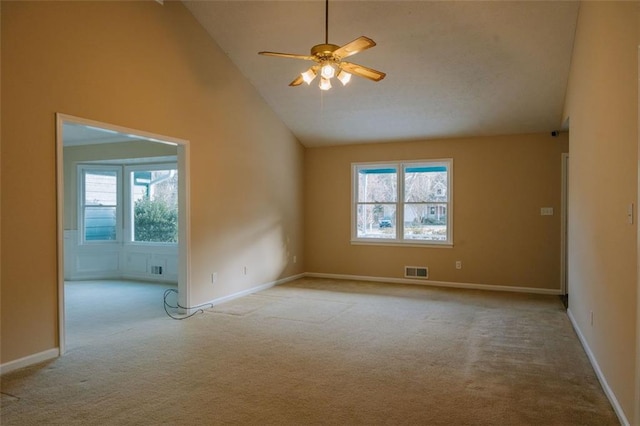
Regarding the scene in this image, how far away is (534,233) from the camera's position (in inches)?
261

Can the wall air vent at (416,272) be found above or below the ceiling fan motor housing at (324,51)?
below

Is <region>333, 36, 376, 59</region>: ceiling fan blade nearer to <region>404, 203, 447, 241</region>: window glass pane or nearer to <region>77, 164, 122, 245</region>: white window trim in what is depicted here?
<region>404, 203, 447, 241</region>: window glass pane

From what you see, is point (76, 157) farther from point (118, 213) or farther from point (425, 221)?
point (425, 221)

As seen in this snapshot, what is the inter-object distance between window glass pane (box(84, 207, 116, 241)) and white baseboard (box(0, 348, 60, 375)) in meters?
4.83

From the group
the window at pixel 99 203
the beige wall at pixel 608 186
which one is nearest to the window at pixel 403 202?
the beige wall at pixel 608 186

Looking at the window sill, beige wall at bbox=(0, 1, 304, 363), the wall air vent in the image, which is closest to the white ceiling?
beige wall at bbox=(0, 1, 304, 363)

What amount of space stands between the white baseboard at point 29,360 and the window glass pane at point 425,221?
17.9ft

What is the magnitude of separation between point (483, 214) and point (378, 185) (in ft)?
6.14

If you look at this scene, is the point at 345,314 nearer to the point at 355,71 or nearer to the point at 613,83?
the point at 355,71

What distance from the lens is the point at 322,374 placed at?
338 centimetres

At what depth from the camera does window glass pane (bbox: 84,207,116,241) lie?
26.6 feet

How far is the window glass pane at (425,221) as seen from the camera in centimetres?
731

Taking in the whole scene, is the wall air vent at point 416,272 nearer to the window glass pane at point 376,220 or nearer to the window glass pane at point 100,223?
the window glass pane at point 376,220

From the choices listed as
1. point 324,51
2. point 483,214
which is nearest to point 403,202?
point 483,214
